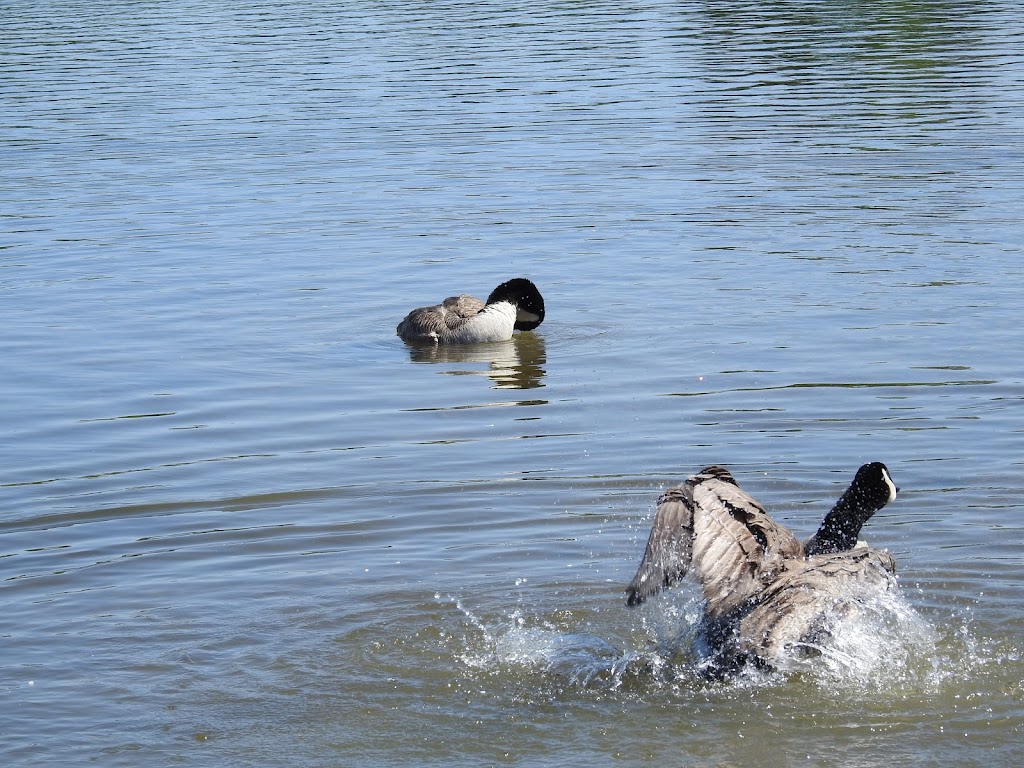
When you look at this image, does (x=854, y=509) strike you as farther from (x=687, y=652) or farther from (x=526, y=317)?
(x=526, y=317)

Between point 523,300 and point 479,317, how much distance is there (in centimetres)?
44

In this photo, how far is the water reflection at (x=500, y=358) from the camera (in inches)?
549

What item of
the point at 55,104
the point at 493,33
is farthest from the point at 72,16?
the point at 55,104

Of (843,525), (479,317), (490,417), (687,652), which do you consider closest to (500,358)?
(479,317)

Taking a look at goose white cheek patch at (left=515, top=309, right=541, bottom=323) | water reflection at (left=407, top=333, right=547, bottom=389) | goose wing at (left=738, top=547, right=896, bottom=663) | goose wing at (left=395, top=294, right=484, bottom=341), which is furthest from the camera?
goose white cheek patch at (left=515, top=309, right=541, bottom=323)

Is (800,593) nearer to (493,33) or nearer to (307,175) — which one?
(307,175)

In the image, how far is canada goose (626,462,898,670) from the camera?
7.29 meters

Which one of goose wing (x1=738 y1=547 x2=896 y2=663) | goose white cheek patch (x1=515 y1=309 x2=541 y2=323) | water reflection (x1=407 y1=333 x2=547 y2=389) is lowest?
goose wing (x1=738 y1=547 x2=896 y2=663)

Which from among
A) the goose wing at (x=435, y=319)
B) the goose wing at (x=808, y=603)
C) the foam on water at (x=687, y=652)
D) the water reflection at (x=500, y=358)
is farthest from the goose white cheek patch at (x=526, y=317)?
the goose wing at (x=808, y=603)

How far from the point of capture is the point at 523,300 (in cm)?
1510

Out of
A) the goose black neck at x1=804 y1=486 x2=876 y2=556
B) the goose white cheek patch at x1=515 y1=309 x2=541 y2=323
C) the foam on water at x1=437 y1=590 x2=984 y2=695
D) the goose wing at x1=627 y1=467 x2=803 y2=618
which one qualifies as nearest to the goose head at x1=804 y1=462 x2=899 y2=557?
the goose black neck at x1=804 y1=486 x2=876 y2=556

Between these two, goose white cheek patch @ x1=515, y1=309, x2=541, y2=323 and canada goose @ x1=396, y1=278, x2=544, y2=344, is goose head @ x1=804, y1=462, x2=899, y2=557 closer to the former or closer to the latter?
canada goose @ x1=396, y1=278, x2=544, y2=344

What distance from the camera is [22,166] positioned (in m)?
25.0

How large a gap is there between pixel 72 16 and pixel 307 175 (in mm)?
26936
